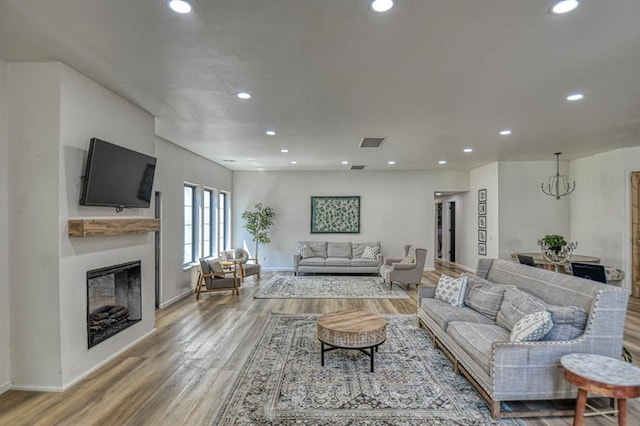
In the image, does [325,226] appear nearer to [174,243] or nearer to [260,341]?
[174,243]

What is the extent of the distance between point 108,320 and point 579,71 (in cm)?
526

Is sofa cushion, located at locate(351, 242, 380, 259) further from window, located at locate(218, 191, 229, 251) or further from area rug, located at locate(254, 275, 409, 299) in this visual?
window, located at locate(218, 191, 229, 251)

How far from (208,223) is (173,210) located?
204 cm

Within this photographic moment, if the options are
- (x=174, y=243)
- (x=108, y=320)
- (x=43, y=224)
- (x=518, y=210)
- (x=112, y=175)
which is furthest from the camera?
(x=518, y=210)

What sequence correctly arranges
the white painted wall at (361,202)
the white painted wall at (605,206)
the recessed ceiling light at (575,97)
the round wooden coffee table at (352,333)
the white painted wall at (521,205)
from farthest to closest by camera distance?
the white painted wall at (361,202)
the white painted wall at (521,205)
the white painted wall at (605,206)
the recessed ceiling light at (575,97)
the round wooden coffee table at (352,333)

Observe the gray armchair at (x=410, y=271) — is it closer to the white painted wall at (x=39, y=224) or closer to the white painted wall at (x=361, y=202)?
the white painted wall at (x=361, y=202)

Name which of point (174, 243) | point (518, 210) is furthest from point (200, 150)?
point (518, 210)

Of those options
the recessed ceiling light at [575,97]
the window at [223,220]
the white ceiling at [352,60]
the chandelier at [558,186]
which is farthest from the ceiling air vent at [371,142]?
the chandelier at [558,186]

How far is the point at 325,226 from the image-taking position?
9273 millimetres

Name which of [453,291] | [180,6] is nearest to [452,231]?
[453,291]

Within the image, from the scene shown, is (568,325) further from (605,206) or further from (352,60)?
(605,206)

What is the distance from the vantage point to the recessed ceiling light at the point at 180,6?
196cm

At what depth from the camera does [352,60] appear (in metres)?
2.71

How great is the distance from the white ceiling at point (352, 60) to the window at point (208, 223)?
2.93 metres
